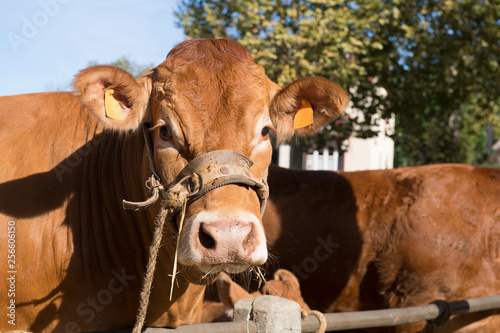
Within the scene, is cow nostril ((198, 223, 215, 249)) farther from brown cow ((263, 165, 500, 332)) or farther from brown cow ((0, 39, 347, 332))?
brown cow ((263, 165, 500, 332))

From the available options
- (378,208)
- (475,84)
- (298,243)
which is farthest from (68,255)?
(475,84)

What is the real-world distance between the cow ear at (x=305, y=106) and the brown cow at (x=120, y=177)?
0.01m

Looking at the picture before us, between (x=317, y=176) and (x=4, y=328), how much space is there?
11.1 feet

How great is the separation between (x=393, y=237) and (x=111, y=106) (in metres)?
2.99

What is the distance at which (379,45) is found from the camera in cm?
919

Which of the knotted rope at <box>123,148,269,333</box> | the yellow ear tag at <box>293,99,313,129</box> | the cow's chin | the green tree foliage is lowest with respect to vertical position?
the cow's chin

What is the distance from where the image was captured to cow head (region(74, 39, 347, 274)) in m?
1.95

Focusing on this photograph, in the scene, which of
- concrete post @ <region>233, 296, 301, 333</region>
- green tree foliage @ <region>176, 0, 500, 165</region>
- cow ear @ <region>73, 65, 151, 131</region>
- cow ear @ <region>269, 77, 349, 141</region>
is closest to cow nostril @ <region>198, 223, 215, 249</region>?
concrete post @ <region>233, 296, 301, 333</region>

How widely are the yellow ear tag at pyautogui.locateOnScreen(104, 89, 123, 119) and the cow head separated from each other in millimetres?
21

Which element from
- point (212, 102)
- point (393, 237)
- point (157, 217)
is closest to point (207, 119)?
point (212, 102)

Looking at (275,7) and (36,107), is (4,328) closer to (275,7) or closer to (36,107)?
(36,107)

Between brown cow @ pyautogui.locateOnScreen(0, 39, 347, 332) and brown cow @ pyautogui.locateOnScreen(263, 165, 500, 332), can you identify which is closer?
brown cow @ pyautogui.locateOnScreen(0, 39, 347, 332)

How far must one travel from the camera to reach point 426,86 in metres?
10.0

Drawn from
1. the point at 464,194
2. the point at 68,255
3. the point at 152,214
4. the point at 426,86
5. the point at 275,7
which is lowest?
the point at 68,255
